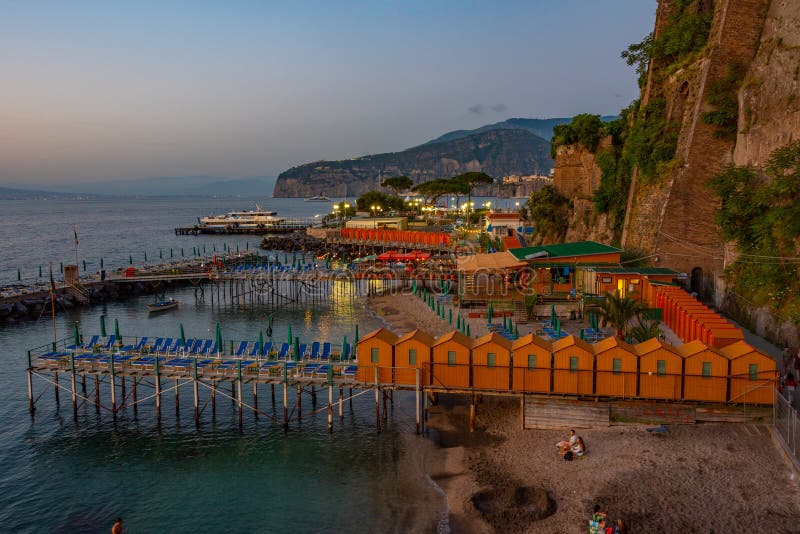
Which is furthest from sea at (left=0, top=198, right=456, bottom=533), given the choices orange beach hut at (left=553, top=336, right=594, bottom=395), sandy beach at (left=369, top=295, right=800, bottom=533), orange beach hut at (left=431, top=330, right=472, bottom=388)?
orange beach hut at (left=553, top=336, right=594, bottom=395)

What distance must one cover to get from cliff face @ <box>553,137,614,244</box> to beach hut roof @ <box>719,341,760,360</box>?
36.8 m

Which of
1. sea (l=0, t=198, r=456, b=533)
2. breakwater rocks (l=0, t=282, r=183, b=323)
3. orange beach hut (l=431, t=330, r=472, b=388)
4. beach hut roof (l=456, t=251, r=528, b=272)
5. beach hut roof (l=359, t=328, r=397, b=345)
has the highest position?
beach hut roof (l=456, t=251, r=528, b=272)

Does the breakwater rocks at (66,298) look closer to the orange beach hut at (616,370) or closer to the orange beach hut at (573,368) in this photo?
the orange beach hut at (573,368)

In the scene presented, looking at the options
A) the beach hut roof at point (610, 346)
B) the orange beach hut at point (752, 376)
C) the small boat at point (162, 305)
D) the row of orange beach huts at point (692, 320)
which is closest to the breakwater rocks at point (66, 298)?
the small boat at point (162, 305)

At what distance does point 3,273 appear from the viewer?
314ft

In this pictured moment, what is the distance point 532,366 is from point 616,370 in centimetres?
359

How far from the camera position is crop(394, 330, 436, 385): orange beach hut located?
2705cm

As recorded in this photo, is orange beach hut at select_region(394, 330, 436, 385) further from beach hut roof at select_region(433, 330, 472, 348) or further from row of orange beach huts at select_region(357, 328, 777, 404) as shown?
beach hut roof at select_region(433, 330, 472, 348)

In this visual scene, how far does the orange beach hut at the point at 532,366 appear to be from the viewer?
25.7 metres

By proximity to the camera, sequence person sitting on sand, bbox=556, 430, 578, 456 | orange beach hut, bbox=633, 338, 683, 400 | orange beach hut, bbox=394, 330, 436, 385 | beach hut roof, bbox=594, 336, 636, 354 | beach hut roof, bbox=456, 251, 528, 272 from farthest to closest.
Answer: beach hut roof, bbox=456, 251, 528, 272 < orange beach hut, bbox=394, 330, 436, 385 < beach hut roof, bbox=594, 336, 636, 354 < orange beach hut, bbox=633, 338, 683, 400 < person sitting on sand, bbox=556, 430, 578, 456

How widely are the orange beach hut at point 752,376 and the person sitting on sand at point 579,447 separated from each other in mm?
6700

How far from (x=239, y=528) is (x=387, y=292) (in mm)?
45529

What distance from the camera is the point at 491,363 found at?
2620 centimetres

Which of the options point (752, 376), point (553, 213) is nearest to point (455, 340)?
point (752, 376)
